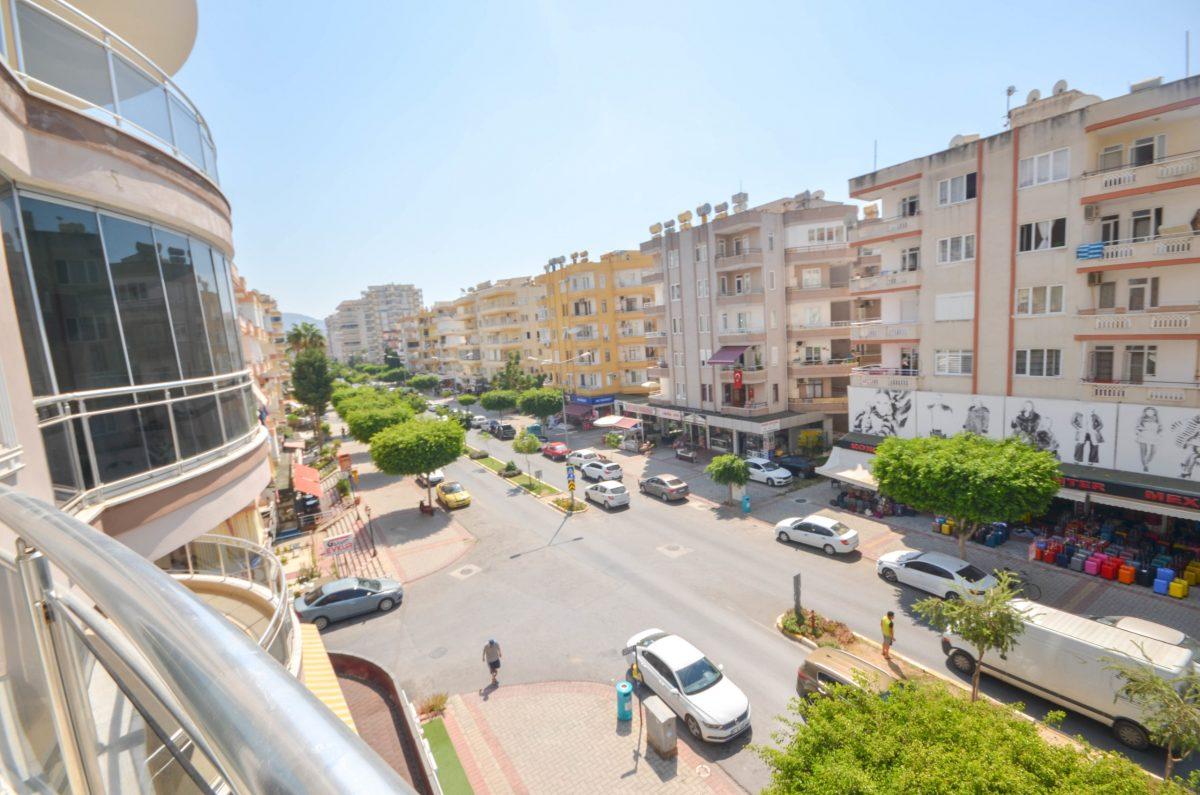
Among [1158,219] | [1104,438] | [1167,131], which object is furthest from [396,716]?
[1167,131]

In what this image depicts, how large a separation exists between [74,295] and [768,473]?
30.0 metres

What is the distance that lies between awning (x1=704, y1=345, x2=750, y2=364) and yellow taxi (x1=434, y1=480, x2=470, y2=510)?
1742 centimetres

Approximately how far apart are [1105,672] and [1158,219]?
16975mm

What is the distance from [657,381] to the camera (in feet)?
174

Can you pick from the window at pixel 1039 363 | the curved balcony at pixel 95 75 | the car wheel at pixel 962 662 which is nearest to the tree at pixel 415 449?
the curved balcony at pixel 95 75

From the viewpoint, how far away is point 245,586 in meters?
9.81

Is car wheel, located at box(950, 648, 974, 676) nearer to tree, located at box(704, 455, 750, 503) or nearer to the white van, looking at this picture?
the white van

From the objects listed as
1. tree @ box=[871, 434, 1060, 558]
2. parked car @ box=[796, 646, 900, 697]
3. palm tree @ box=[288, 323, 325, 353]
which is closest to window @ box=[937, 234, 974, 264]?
tree @ box=[871, 434, 1060, 558]

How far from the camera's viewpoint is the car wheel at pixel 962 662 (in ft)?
49.5

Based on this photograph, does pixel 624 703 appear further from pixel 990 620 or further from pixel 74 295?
pixel 74 295

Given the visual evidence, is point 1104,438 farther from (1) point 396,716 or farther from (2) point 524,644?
(1) point 396,716

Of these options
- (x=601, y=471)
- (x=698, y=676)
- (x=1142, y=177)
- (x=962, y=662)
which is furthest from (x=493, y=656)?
(x=1142, y=177)

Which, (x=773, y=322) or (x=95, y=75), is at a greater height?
(x=95, y=75)

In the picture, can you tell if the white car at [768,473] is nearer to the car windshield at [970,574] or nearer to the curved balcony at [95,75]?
the car windshield at [970,574]
